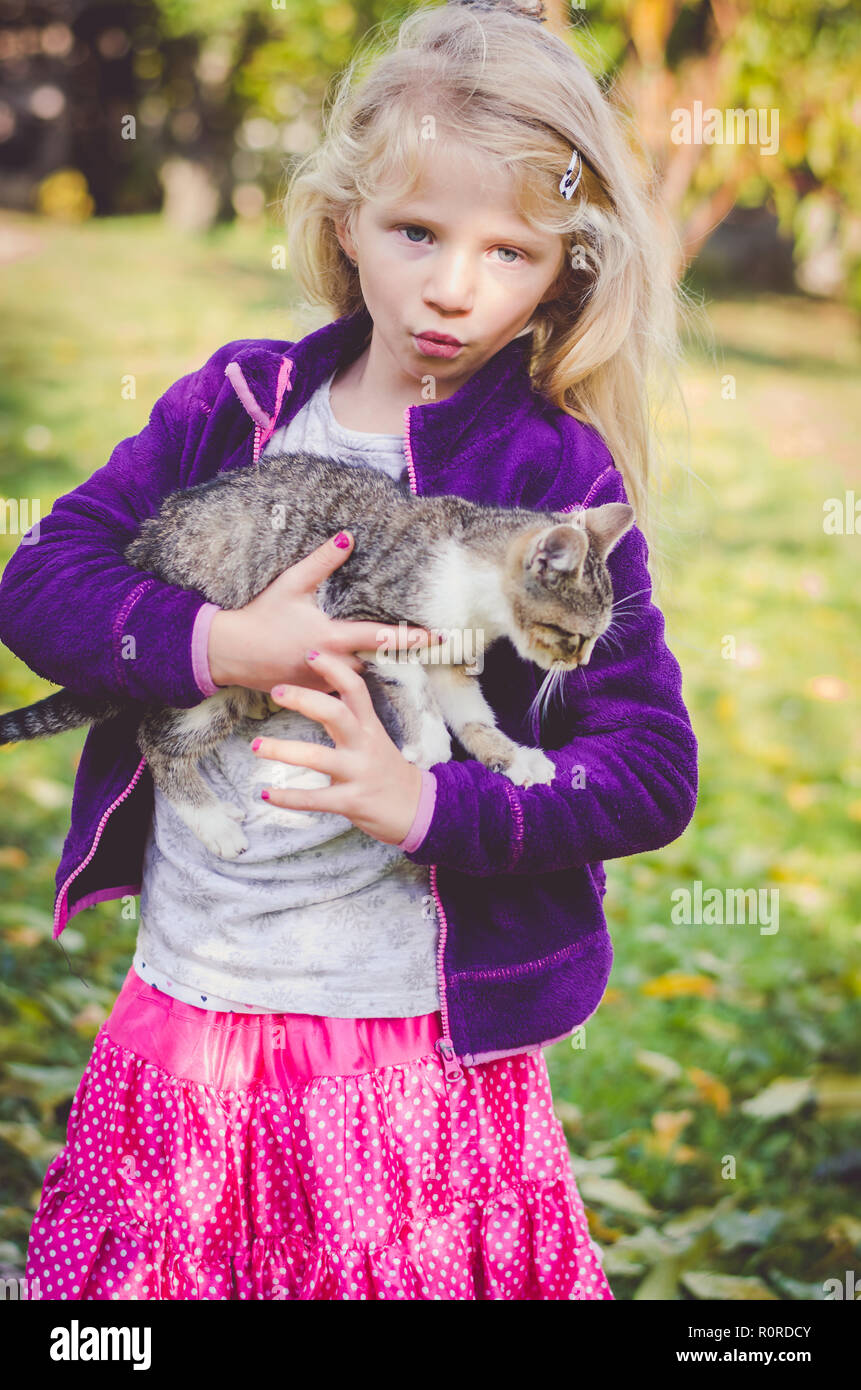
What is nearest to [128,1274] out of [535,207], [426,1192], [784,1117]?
[426,1192]

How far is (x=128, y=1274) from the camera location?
1.92 m

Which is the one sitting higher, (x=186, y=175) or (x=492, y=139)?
(x=186, y=175)

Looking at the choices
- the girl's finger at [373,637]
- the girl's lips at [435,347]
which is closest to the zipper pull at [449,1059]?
the girl's finger at [373,637]

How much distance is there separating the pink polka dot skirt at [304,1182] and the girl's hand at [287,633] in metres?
0.58

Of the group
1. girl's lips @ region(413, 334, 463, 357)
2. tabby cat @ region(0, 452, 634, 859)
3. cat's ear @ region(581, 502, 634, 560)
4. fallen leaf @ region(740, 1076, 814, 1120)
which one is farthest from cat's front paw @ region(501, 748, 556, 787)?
fallen leaf @ region(740, 1076, 814, 1120)

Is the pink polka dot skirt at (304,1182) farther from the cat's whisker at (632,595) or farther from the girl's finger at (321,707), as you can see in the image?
the cat's whisker at (632,595)

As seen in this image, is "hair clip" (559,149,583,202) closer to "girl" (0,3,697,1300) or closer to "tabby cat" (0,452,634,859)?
"girl" (0,3,697,1300)

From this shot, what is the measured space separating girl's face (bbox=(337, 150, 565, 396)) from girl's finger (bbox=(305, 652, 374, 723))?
1.82 ft

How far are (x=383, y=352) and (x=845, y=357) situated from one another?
12.1 m

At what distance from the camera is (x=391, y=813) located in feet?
5.69

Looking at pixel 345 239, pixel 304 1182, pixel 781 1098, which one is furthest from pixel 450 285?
pixel 781 1098

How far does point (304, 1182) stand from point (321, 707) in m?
0.82

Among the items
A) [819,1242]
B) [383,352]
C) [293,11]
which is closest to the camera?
[383,352]

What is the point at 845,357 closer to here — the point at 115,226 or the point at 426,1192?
the point at 115,226
